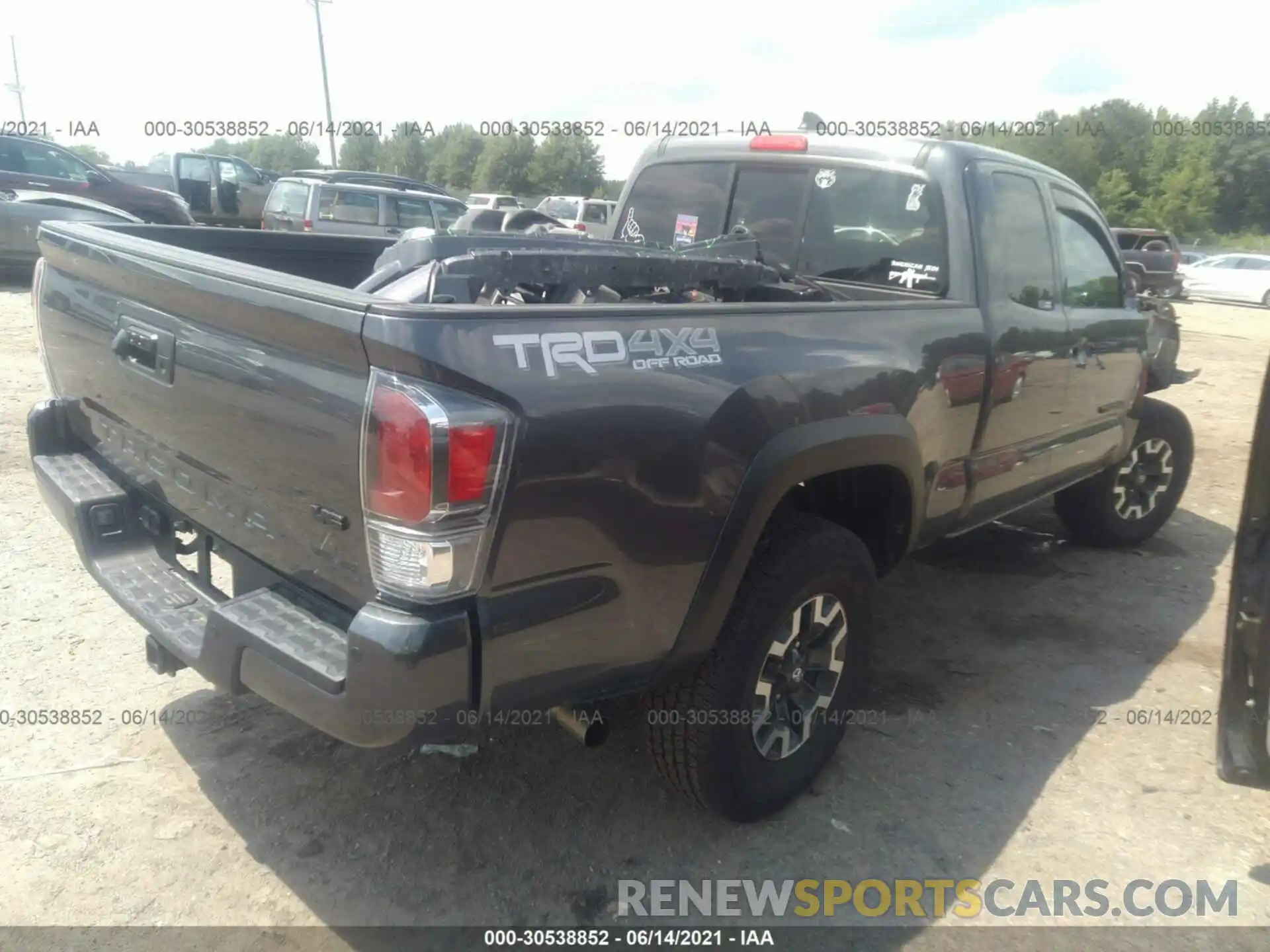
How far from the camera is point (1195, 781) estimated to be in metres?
3.29

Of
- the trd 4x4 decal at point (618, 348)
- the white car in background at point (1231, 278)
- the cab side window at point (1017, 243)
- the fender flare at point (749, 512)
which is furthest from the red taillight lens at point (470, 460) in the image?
the white car in background at point (1231, 278)

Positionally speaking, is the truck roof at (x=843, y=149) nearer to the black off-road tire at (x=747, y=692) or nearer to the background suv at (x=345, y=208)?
the black off-road tire at (x=747, y=692)

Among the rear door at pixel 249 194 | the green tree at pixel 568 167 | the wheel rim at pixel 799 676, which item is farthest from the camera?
the green tree at pixel 568 167

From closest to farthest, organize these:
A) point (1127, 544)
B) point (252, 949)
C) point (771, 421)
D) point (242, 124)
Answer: point (252, 949)
point (771, 421)
point (1127, 544)
point (242, 124)

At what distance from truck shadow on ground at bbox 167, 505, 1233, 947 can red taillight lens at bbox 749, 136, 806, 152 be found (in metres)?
2.11

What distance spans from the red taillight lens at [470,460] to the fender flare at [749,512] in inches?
28.4

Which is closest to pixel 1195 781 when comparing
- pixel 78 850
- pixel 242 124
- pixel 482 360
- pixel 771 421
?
pixel 771 421

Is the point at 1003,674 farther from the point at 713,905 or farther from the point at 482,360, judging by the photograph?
the point at 482,360

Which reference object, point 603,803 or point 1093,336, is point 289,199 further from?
point 603,803

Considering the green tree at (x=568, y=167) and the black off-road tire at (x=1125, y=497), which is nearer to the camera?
the black off-road tire at (x=1125, y=497)

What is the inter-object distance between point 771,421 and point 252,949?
1.80 meters

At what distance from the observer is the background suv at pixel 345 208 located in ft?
48.3

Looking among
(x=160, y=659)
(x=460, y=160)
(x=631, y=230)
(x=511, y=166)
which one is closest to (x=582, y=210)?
(x=631, y=230)

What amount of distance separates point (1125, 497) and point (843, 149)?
113 inches
